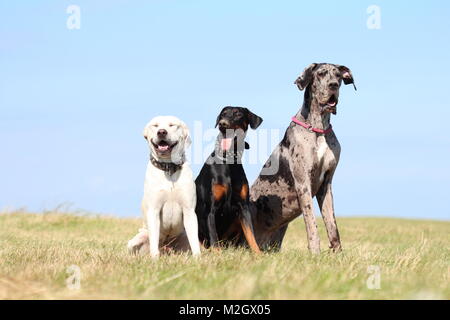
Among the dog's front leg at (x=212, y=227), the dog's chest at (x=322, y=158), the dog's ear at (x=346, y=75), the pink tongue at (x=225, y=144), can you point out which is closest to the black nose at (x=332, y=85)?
the dog's ear at (x=346, y=75)

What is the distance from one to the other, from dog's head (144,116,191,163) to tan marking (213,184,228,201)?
68cm

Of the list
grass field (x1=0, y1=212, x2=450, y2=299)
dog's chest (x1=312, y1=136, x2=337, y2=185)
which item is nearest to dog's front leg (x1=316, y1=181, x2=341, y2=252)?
dog's chest (x1=312, y1=136, x2=337, y2=185)

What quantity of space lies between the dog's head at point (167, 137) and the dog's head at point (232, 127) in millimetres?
683

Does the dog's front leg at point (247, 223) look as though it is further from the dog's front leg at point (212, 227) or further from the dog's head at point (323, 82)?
the dog's head at point (323, 82)

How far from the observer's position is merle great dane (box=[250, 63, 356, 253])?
8719 millimetres

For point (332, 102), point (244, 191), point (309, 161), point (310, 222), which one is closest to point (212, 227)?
point (244, 191)

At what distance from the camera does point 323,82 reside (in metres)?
8.64

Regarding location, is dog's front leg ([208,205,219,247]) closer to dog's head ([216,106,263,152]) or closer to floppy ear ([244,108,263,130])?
dog's head ([216,106,263,152])

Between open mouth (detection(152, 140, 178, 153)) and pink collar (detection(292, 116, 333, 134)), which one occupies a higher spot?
pink collar (detection(292, 116, 333, 134))

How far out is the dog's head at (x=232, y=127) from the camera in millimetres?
8188

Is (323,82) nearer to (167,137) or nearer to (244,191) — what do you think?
(244,191)

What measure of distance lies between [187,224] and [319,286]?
2.51m

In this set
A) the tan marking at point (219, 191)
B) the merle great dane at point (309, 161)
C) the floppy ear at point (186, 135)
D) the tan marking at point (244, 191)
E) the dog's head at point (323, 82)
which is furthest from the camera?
the merle great dane at point (309, 161)
